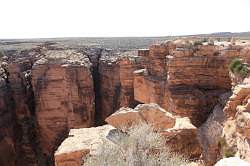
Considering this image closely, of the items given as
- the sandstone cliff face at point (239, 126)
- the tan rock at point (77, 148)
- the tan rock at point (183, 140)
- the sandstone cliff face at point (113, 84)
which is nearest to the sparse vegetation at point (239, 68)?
the sandstone cliff face at point (239, 126)

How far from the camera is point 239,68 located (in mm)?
20641

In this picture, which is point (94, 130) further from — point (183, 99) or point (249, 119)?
point (183, 99)

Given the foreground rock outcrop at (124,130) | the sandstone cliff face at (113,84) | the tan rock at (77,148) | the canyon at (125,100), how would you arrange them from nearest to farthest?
1. the tan rock at (77,148)
2. the foreground rock outcrop at (124,130)
3. the canyon at (125,100)
4. the sandstone cliff face at (113,84)

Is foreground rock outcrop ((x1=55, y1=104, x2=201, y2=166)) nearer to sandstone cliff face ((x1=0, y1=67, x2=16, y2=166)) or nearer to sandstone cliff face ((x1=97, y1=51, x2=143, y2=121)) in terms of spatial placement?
sandstone cliff face ((x1=97, y1=51, x2=143, y2=121))

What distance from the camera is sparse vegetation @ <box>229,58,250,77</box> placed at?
20281mm

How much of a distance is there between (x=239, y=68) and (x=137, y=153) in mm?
10447

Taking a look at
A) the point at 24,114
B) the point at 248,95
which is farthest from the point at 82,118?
the point at 248,95

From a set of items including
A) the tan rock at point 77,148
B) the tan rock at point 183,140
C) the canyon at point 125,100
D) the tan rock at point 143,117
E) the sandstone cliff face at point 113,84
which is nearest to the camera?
the tan rock at point 77,148

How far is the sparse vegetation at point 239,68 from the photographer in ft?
66.5

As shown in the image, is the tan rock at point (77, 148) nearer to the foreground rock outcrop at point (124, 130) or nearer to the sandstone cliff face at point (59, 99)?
the foreground rock outcrop at point (124, 130)

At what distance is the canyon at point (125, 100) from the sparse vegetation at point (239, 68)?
73cm

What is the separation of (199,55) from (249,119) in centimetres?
1156

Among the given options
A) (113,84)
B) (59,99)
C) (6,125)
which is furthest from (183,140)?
(113,84)

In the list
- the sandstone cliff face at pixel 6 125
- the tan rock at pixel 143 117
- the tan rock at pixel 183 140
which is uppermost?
the tan rock at pixel 143 117
